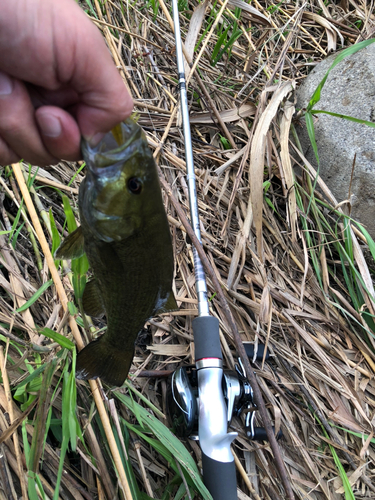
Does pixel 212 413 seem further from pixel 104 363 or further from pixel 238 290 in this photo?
pixel 238 290

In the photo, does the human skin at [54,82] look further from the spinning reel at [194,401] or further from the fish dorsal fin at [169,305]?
the spinning reel at [194,401]

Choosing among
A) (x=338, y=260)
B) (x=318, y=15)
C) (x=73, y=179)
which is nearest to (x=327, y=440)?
(x=338, y=260)

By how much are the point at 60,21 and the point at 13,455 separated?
1829mm

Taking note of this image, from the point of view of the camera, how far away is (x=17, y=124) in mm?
1300

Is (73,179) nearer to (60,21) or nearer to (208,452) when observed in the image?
(60,21)

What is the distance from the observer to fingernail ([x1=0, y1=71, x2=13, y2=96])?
125 centimetres

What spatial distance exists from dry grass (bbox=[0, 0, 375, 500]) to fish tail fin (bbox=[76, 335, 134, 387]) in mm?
185

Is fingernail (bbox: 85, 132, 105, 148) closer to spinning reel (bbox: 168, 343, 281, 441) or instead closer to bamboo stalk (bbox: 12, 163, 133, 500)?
bamboo stalk (bbox: 12, 163, 133, 500)

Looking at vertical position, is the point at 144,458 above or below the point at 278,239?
below

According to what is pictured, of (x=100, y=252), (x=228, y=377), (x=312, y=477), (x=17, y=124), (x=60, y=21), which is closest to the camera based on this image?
(x=60, y=21)

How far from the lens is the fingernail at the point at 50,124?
4.16 ft

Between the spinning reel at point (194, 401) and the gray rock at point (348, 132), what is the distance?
1.70 m

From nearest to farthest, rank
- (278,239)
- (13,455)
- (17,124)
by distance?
1. (17,124)
2. (13,455)
3. (278,239)

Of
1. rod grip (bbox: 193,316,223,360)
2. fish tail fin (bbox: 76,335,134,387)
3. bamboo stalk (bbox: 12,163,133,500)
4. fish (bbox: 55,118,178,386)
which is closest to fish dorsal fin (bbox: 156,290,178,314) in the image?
fish (bbox: 55,118,178,386)
